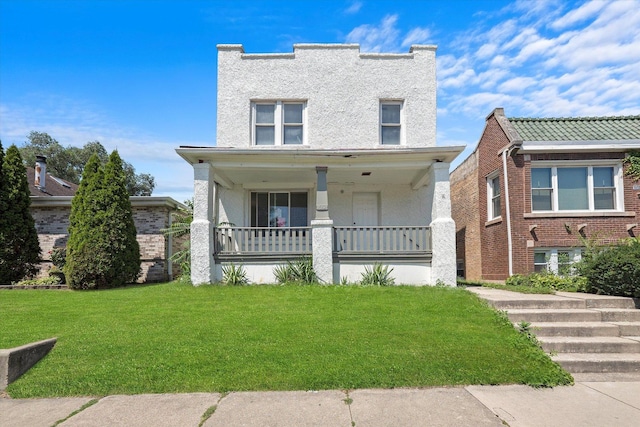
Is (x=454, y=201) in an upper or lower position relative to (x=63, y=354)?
upper

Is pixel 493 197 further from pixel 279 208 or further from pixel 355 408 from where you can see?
pixel 355 408

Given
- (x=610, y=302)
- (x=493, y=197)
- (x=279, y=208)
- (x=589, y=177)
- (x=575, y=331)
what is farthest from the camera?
(x=493, y=197)

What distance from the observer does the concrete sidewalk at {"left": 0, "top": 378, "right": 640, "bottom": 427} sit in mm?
4129

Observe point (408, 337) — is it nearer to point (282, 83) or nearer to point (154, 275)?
point (282, 83)

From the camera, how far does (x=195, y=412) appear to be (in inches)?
171

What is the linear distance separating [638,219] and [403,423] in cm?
1251

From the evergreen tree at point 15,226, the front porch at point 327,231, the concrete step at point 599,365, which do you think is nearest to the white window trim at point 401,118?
the front porch at point 327,231

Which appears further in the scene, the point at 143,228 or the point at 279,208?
the point at 143,228

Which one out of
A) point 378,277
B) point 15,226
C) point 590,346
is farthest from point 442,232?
point 15,226

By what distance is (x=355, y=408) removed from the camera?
14.5 feet

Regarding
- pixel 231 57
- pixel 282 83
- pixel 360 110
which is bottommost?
pixel 360 110

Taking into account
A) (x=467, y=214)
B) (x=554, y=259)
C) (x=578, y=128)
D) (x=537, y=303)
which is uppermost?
(x=578, y=128)

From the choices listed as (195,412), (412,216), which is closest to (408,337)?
(195,412)

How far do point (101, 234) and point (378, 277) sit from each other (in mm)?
8052
